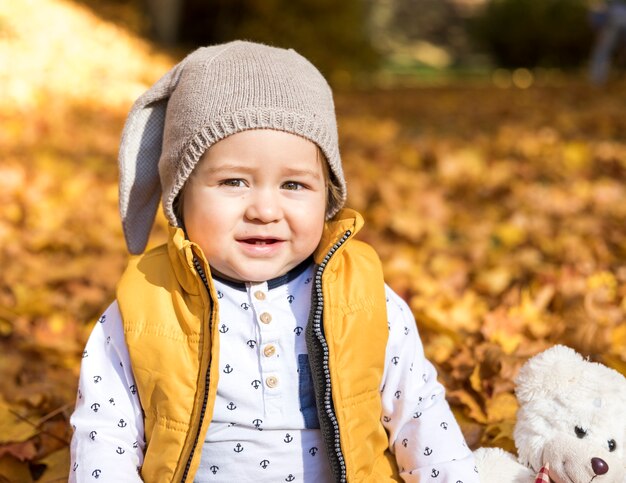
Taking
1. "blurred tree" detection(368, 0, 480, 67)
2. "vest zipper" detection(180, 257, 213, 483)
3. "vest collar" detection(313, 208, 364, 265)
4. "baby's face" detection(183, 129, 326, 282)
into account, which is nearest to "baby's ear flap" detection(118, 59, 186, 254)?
"baby's face" detection(183, 129, 326, 282)

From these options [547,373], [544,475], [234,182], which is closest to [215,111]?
[234,182]

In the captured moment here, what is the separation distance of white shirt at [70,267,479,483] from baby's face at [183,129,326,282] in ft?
0.38

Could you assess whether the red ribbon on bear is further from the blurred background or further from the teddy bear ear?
the blurred background

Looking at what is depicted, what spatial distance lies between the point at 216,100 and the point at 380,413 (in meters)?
0.87

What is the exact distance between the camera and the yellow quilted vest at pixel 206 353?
1767 millimetres

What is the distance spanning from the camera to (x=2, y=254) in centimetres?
373

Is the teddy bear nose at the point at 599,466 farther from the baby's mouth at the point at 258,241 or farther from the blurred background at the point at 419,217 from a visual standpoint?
the baby's mouth at the point at 258,241

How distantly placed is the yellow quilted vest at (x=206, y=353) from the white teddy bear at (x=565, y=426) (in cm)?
34

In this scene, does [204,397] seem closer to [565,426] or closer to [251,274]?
[251,274]

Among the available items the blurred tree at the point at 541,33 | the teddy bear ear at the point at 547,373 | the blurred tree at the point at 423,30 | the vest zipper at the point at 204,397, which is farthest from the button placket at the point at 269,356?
the blurred tree at the point at 423,30

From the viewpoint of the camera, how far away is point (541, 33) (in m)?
17.3

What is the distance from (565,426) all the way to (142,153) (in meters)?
1.27

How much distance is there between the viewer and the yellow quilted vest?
69.6 inches

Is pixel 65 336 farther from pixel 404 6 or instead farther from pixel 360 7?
pixel 404 6
